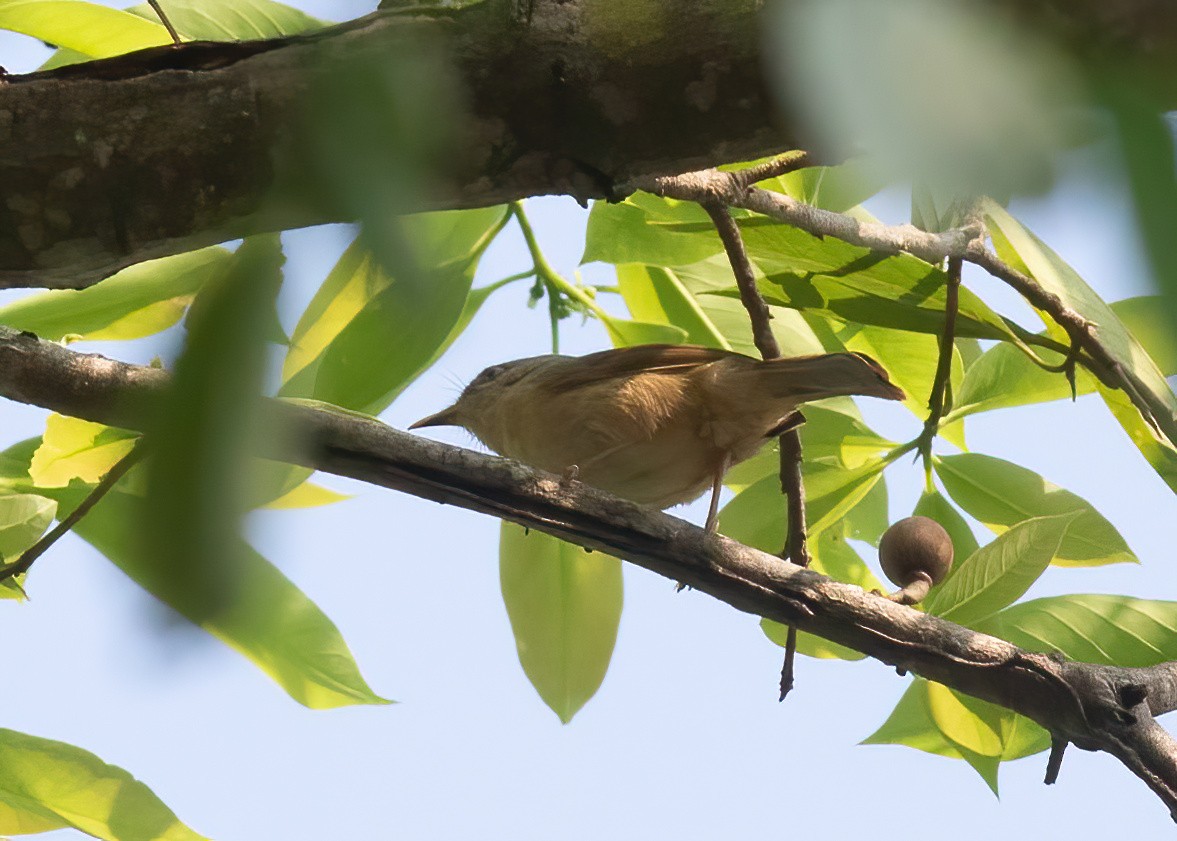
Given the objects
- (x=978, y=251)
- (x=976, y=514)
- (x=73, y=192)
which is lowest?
(x=73, y=192)

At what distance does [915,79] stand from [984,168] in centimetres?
2

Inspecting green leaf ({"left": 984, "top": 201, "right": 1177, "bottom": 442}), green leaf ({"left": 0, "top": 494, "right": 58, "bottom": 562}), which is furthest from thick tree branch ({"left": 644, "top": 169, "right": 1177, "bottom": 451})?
green leaf ({"left": 0, "top": 494, "right": 58, "bottom": 562})

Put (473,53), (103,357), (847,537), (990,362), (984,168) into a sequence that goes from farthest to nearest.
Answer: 1. (847,537)
2. (990,362)
3. (103,357)
4. (473,53)
5. (984,168)

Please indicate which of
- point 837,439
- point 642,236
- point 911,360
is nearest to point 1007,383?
point 911,360

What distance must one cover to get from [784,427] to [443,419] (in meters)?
0.86

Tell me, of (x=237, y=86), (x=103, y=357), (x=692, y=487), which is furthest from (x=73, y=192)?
(x=692, y=487)

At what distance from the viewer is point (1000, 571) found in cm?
154

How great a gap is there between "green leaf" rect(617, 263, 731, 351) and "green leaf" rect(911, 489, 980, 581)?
55 centimetres

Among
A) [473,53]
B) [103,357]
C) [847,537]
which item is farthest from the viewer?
[847,537]

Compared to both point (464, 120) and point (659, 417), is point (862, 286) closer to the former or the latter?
point (659, 417)

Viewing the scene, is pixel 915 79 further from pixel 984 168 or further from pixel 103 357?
pixel 103 357

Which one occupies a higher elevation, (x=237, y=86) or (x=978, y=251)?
(x=978, y=251)

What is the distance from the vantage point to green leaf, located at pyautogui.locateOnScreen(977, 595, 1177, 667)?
5.32 feet

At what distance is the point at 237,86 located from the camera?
2.51 feet
